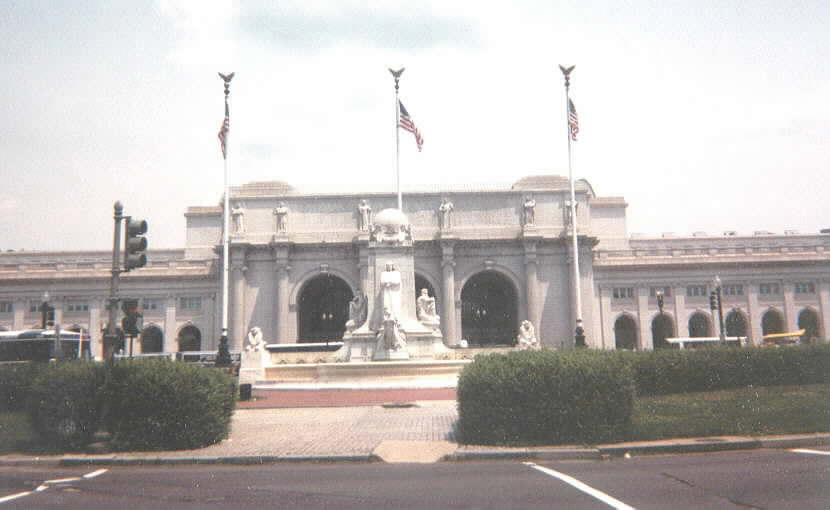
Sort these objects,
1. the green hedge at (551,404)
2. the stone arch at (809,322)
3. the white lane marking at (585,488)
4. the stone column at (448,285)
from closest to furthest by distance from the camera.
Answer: the white lane marking at (585,488) → the green hedge at (551,404) → the stone column at (448,285) → the stone arch at (809,322)

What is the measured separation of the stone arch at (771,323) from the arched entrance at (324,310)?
4877 centimetres

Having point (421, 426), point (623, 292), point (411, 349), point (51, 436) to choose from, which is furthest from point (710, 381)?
point (623, 292)

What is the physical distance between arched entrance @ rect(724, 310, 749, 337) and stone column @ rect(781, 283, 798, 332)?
4521mm

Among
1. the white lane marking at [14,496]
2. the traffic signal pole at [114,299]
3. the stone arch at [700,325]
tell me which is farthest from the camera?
the stone arch at [700,325]

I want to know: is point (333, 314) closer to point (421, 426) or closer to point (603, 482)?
point (421, 426)

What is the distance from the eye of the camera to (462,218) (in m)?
79.2

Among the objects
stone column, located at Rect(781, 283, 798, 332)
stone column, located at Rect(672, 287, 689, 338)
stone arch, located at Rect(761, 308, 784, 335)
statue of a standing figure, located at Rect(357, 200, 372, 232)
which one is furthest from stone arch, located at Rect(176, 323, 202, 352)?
stone column, located at Rect(781, 283, 798, 332)

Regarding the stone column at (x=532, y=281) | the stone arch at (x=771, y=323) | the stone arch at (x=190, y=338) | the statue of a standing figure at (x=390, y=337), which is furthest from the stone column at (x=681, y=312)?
the statue of a standing figure at (x=390, y=337)

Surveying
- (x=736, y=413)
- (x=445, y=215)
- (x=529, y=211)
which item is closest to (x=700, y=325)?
(x=529, y=211)

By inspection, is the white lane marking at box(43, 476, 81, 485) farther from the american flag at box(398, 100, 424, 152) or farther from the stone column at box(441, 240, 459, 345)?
the stone column at box(441, 240, 459, 345)

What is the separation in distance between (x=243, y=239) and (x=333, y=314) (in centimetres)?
1479

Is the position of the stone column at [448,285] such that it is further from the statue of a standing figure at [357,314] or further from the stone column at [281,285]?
the statue of a standing figure at [357,314]

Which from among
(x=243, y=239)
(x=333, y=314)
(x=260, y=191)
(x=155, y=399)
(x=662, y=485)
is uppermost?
(x=260, y=191)

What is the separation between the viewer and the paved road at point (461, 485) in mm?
9008
